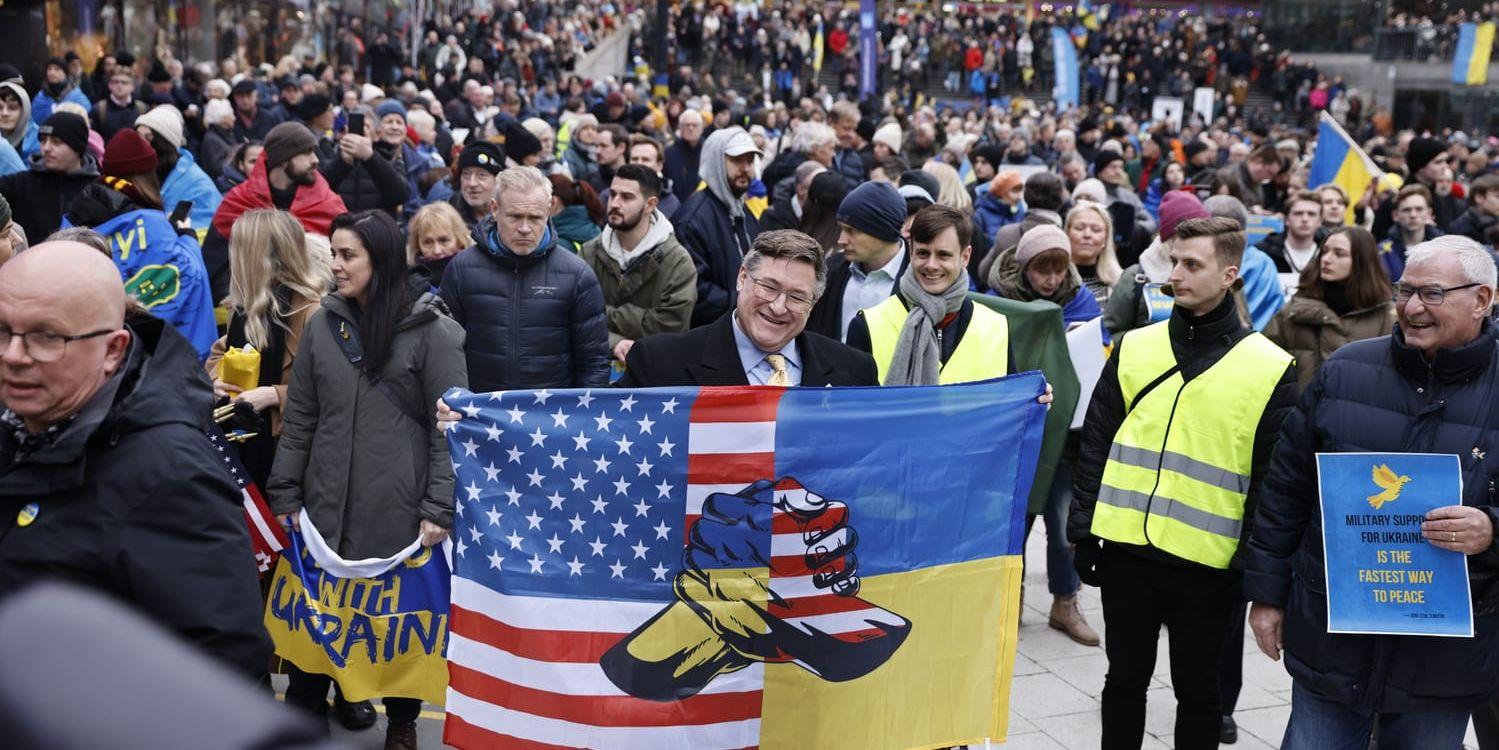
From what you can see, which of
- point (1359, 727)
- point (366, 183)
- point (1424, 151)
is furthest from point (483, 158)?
point (1424, 151)

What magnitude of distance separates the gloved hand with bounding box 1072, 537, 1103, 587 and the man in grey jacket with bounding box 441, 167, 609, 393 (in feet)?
6.93

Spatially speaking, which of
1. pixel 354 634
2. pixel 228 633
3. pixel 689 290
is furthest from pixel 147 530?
pixel 689 290

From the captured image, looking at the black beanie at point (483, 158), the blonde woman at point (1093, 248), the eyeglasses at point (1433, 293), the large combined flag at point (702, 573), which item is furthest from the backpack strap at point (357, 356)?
the blonde woman at point (1093, 248)

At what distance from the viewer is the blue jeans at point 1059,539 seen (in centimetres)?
672

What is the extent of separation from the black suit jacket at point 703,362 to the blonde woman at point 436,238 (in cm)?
264

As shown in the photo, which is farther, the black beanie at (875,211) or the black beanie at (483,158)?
the black beanie at (483,158)

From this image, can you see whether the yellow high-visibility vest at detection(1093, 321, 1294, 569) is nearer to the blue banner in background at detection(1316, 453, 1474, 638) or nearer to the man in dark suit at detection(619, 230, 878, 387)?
the blue banner in background at detection(1316, 453, 1474, 638)

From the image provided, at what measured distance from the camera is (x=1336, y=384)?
4.06 meters

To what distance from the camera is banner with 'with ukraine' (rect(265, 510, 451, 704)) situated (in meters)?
4.95

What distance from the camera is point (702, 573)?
4086 millimetres

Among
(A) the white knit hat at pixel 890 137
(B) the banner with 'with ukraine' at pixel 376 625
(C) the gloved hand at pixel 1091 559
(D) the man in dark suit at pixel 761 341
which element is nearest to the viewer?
(D) the man in dark suit at pixel 761 341

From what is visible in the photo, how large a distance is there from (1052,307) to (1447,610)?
2250mm

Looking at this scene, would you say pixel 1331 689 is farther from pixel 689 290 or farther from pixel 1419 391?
pixel 689 290

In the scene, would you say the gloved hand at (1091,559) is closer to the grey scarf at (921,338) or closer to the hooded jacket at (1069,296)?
the grey scarf at (921,338)
